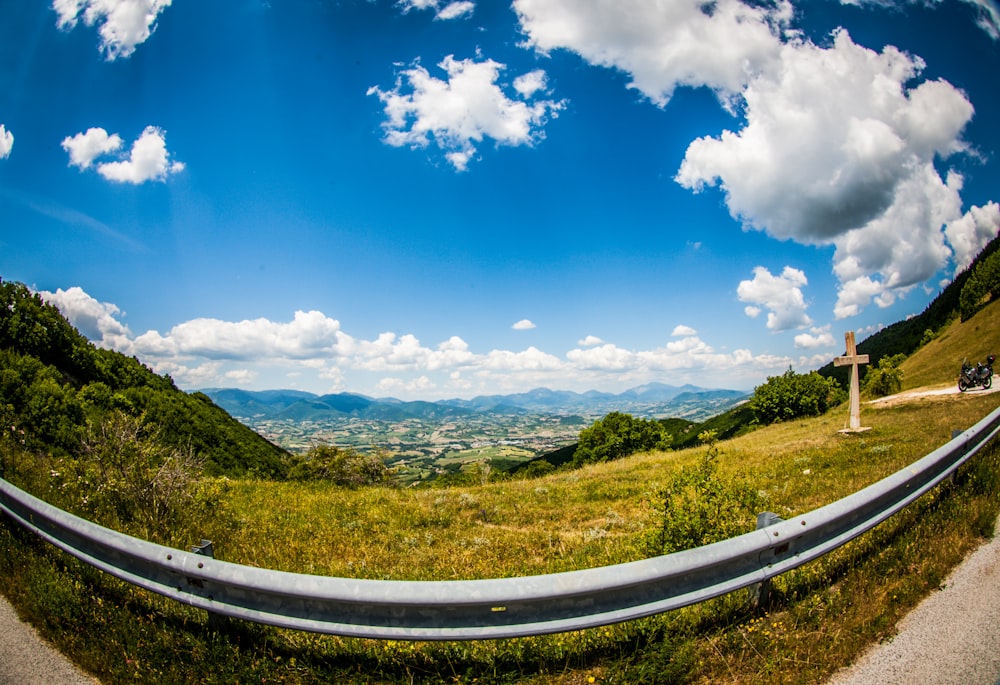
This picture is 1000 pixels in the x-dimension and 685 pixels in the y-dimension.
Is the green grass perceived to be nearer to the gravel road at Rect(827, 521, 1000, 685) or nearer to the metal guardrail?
the gravel road at Rect(827, 521, 1000, 685)

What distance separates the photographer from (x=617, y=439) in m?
62.6

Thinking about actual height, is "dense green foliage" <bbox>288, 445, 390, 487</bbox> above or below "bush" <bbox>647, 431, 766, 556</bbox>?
below

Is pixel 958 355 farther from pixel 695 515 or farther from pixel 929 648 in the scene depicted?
pixel 929 648

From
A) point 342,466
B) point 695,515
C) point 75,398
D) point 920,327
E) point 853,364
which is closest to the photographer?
point 695,515

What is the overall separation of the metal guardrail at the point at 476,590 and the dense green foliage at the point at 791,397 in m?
69.9

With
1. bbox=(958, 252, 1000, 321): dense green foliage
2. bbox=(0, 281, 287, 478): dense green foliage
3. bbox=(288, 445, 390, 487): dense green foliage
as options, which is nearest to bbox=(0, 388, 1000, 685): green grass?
bbox=(0, 281, 287, 478): dense green foliage

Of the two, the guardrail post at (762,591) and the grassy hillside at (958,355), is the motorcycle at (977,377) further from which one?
the guardrail post at (762,591)

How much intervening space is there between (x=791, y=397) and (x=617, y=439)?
2632 cm

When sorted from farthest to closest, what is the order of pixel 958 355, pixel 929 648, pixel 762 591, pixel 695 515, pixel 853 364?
1. pixel 958 355
2. pixel 853 364
3. pixel 695 515
4. pixel 762 591
5. pixel 929 648

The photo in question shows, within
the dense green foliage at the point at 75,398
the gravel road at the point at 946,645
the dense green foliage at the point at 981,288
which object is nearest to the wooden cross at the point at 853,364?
the gravel road at the point at 946,645

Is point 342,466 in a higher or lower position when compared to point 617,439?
higher

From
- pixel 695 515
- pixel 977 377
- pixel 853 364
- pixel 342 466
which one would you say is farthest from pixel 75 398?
pixel 977 377

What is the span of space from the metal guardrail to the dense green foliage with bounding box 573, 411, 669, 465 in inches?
2414

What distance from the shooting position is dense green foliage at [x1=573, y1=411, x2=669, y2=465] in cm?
6298
